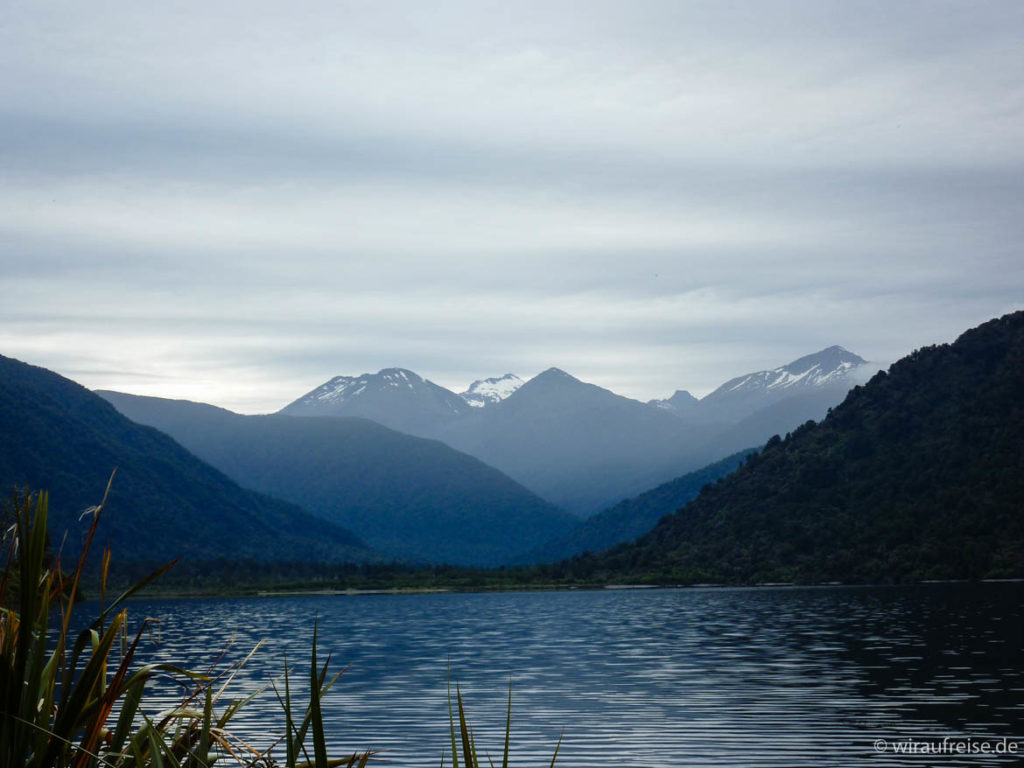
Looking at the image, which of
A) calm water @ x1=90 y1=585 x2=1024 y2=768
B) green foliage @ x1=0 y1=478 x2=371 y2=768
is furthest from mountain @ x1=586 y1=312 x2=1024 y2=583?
green foliage @ x1=0 y1=478 x2=371 y2=768

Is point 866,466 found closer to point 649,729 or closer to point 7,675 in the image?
point 649,729

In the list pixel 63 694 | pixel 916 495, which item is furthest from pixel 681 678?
pixel 916 495

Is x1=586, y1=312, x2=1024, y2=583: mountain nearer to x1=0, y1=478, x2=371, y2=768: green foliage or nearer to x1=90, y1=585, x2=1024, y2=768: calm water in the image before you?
x1=90, y1=585, x2=1024, y2=768: calm water

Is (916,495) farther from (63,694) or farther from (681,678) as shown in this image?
(63,694)

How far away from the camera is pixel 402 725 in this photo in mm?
46438

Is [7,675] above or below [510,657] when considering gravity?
above

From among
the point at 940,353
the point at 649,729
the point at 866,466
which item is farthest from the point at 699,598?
the point at 649,729

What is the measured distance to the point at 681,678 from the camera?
61.3 meters

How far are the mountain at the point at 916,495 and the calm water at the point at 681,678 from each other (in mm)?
35305

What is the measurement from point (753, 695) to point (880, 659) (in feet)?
53.3

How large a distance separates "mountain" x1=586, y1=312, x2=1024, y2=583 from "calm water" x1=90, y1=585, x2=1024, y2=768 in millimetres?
35305

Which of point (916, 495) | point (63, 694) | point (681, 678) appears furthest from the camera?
point (916, 495)

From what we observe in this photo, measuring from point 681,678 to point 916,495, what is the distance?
410 feet

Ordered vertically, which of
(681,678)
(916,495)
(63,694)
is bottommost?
(681,678)
